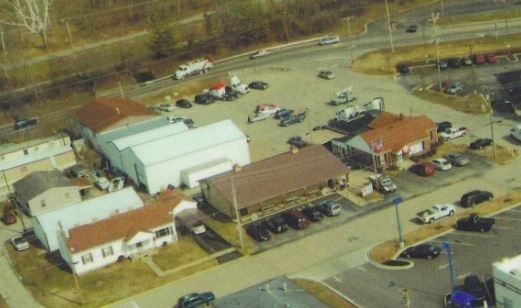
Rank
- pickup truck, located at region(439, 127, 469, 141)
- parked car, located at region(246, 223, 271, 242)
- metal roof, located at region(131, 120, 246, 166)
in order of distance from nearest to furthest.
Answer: parked car, located at region(246, 223, 271, 242) < metal roof, located at region(131, 120, 246, 166) < pickup truck, located at region(439, 127, 469, 141)

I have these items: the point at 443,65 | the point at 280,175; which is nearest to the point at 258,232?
the point at 280,175

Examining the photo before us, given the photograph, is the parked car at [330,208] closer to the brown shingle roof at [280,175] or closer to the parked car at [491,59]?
the brown shingle roof at [280,175]

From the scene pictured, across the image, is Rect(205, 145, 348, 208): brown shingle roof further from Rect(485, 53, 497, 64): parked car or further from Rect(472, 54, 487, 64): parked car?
Rect(485, 53, 497, 64): parked car

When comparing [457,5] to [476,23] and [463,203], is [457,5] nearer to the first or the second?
[476,23]

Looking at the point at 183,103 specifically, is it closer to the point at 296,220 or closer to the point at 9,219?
the point at 9,219

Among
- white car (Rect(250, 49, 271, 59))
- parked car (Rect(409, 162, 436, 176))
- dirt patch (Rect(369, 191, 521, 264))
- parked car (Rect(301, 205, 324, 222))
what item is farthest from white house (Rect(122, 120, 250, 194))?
white car (Rect(250, 49, 271, 59))

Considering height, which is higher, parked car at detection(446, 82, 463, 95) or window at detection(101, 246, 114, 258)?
parked car at detection(446, 82, 463, 95)

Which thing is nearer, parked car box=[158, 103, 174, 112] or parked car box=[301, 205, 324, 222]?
parked car box=[301, 205, 324, 222]
